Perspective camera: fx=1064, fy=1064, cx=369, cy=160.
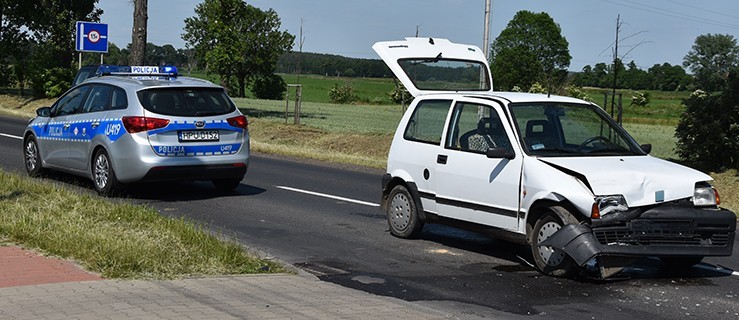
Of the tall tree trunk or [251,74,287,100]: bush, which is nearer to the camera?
the tall tree trunk

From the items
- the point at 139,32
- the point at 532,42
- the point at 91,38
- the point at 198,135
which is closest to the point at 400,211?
the point at 198,135

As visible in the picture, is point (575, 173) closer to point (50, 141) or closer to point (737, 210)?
point (737, 210)

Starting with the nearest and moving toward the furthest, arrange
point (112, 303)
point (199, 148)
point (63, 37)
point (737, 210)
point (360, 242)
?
point (112, 303) < point (360, 242) < point (199, 148) < point (737, 210) < point (63, 37)

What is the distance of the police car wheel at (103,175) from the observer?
560 inches

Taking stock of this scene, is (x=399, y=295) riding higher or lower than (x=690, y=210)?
lower

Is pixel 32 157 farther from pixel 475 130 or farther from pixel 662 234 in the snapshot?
pixel 662 234

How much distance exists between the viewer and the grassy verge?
867 cm

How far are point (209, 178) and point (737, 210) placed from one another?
7.63m

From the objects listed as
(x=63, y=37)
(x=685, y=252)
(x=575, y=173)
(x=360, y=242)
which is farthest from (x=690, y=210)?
(x=63, y=37)

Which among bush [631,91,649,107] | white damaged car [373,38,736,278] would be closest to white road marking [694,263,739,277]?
white damaged car [373,38,736,278]

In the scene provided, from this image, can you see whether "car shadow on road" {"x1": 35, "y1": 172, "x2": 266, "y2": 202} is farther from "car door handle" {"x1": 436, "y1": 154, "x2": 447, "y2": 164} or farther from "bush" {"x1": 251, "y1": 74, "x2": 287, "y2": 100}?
"bush" {"x1": 251, "y1": 74, "x2": 287, "y2": 100}

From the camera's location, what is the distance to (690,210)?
30.2ft

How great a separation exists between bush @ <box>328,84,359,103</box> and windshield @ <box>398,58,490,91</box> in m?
69.5

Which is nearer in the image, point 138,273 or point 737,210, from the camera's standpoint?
point 138,273
